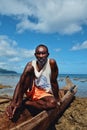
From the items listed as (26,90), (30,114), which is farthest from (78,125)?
(26,90)

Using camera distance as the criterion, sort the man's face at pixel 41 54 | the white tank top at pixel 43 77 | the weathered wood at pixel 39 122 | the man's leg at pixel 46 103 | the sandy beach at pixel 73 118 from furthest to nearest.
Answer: the sandy beach at pixel 73 118, the white tank top at pixel 43 77, the man's leg at pixel 46 103, the man's face at pixel 41 54, the weathered wood at pixel 39 122

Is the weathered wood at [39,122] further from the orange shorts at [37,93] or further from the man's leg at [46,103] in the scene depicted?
the orange shorts at [37,93]

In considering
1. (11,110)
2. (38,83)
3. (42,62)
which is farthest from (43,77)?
(11,110)

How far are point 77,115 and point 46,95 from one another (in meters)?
1.96

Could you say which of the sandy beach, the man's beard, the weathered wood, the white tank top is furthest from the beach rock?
the man's beard

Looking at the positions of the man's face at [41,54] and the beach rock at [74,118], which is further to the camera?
the beach rock at [74,118]

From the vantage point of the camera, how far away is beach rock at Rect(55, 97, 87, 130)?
7424 mm

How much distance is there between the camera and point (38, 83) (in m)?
6.38

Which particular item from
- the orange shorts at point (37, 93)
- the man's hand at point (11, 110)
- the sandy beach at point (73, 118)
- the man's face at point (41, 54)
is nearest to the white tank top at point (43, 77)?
the orange shorts at point (37, 93)

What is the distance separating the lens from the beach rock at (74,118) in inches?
292

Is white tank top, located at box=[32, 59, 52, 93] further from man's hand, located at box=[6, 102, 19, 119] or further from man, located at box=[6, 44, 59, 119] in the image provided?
man's hand, located at box=[6, 102, 19, 119]

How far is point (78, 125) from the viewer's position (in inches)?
292

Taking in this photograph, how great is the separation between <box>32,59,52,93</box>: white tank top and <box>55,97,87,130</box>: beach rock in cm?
171

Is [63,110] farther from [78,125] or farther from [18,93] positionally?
[18,93]
